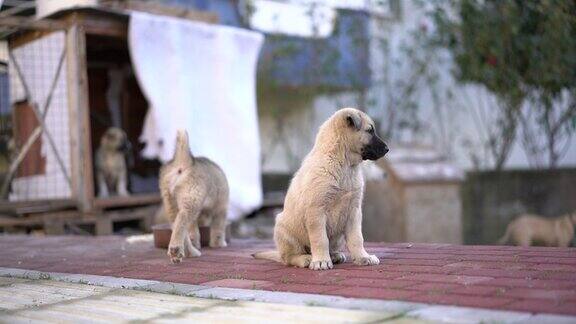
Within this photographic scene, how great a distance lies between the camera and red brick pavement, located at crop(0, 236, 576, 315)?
4.25m

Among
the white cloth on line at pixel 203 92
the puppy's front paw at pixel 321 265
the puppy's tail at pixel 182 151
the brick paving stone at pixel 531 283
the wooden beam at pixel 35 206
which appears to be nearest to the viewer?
the brick paving stone at pixel 531 283

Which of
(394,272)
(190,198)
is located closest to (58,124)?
(190,198)

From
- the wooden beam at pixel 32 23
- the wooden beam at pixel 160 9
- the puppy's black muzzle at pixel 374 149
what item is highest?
the wooden beam at pixel 160 9

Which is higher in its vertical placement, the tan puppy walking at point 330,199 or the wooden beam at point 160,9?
the wooden beam at point 160,9

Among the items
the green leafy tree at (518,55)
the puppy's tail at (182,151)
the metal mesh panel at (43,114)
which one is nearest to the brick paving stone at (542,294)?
the puppy's tail at (182,151)

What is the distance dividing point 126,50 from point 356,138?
817 cm

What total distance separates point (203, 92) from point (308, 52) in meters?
4.94

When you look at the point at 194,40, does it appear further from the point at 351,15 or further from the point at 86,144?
the point at 351,15

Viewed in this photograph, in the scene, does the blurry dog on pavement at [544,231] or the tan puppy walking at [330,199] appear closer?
the tan puppy walking at [330,199]

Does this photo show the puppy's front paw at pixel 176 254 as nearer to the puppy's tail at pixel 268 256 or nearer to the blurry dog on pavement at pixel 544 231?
the puppy's tail at pixel 268 256

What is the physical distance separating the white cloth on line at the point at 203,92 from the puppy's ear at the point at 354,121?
5.70m

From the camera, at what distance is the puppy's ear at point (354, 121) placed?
5848 millimetres

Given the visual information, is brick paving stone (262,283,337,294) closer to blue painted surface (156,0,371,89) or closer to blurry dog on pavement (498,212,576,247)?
blurry dog on pavement (498,212,576,247)

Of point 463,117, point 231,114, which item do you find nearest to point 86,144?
point 231,114
